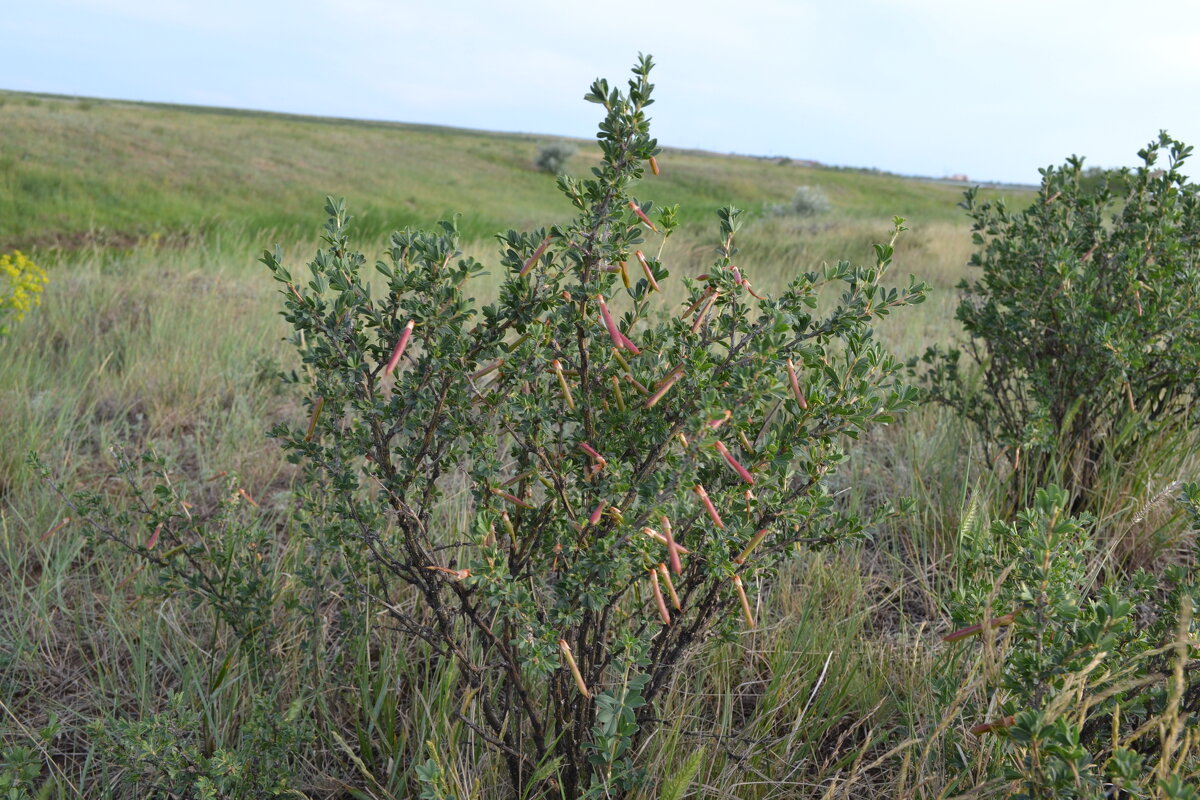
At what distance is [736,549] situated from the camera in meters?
1.65

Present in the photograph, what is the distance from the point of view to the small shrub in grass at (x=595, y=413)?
1354 millimetres

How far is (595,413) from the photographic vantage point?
161 centimetres

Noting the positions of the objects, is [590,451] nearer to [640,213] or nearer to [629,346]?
[629,346]

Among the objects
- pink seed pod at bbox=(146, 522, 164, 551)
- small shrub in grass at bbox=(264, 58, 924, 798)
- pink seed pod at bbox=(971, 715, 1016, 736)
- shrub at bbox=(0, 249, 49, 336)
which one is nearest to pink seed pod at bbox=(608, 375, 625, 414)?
small shrub in grass at bbox=(264, 58, 924, 798)

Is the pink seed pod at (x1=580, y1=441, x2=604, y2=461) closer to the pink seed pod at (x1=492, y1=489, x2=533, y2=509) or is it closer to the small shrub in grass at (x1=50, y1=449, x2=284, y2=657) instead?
the pink seed pod at (x1=492, y1=489, x2=533, y2=509)

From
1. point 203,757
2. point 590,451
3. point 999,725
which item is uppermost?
point 590,451

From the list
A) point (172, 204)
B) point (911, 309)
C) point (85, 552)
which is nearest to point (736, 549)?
point (85, 552)

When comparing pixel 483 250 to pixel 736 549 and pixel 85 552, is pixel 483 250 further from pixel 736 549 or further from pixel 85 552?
pixel 736 549

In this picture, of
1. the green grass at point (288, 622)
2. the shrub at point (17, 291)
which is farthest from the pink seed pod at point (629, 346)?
the shrub at point (17, 291)

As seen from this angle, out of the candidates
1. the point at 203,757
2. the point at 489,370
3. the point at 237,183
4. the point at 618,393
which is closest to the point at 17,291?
the point at 203,757

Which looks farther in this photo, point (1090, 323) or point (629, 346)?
point (1090, 323)

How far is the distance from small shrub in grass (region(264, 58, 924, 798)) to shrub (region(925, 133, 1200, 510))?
1660 mm

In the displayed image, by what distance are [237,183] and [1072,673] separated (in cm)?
2199

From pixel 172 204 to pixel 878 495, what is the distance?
653 inches
